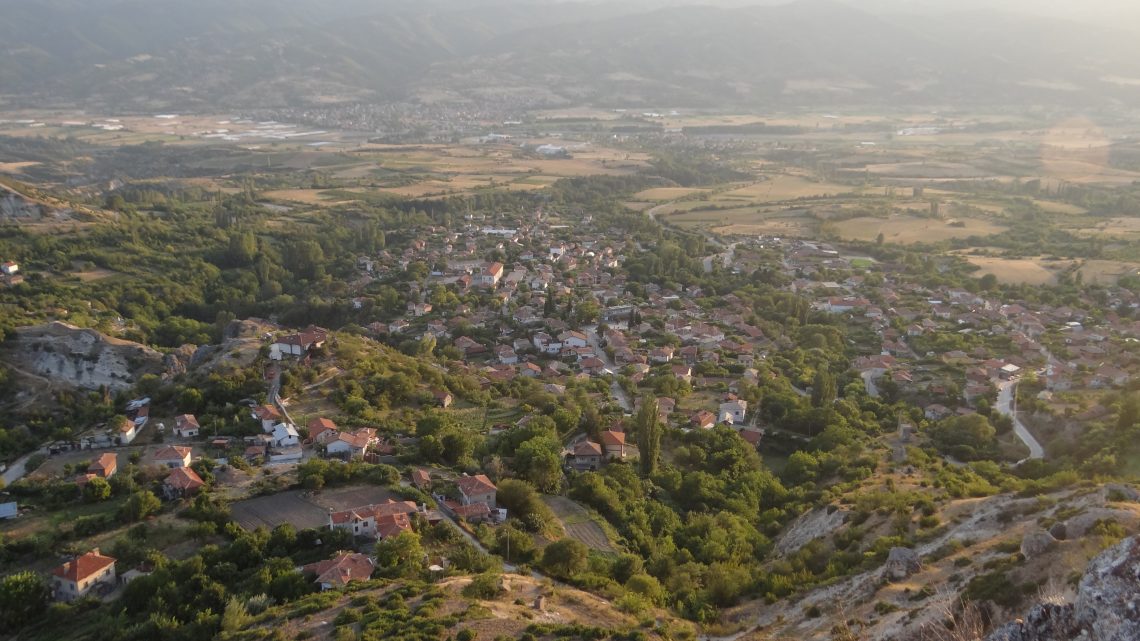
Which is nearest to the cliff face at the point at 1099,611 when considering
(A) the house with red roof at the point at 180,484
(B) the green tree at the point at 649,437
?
(B) the green tree at the point at 649,437

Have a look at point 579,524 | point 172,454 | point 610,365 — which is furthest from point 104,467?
point 610,365

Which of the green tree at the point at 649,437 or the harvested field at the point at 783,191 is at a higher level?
the green tree at the point at 649,437

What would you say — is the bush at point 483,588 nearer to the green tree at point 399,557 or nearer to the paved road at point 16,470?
the green tree at point 399,557

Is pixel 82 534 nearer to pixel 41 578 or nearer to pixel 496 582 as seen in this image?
pixel 41 578

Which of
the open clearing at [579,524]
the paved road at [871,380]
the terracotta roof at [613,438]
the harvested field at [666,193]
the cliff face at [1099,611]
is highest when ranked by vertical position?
the cliff face at [1099,611]

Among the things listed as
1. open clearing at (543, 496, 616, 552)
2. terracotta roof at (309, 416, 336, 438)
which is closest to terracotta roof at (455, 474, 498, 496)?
open clearing at (543, 496, 616, 552)

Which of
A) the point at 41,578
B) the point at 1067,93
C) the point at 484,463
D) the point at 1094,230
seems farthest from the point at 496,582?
the point at 1067,93
